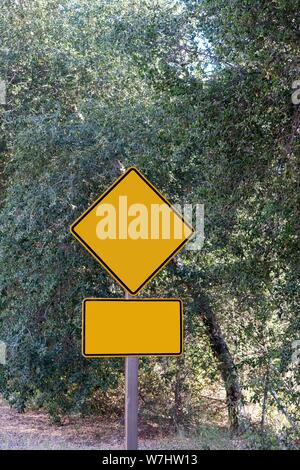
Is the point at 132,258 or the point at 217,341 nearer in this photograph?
the point at 132,258

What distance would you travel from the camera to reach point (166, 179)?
1301 cm

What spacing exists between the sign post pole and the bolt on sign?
12 centimetres

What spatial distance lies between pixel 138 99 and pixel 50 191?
3.29 meters

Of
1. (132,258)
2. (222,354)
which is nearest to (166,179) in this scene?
(222,354)

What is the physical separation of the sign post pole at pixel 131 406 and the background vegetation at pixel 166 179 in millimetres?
4335

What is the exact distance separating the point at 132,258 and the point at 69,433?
779 centimetres

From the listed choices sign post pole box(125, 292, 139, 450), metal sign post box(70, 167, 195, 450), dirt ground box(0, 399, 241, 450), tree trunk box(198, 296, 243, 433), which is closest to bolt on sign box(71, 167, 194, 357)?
metal sign post box(70, 167, 195, 450)

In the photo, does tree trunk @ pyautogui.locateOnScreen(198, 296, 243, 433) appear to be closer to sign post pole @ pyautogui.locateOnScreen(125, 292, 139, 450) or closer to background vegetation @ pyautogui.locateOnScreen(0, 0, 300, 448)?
background vegetation @ pyautogui.locateOnScreen(0, 0, 300, 448)

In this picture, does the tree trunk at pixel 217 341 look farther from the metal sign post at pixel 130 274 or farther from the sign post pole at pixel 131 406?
the sign post pole at pixel 131 406

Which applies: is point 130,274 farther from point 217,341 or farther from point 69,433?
point 217,341

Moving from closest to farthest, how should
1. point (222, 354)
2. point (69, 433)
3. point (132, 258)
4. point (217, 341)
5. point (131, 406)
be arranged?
1. point (131, 406)
2. point (132, 258)
3. point (69, 433)
4. point (222, 354)
5. point (217, 341)

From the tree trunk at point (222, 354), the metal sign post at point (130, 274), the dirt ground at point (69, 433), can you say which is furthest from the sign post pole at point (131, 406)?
the tree trunk at point (222, 354)

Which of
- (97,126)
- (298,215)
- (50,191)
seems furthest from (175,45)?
(298,215)

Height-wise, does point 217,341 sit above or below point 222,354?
above
